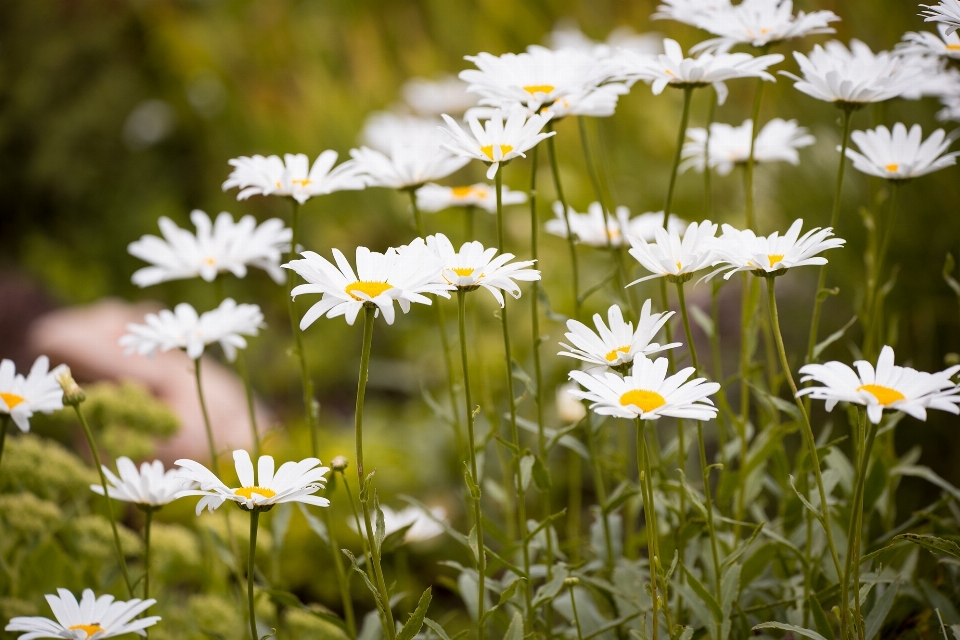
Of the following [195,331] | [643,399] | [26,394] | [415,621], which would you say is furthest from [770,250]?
[26,394]

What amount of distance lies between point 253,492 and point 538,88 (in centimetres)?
46

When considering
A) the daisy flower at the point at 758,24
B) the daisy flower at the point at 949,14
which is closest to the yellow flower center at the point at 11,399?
the daisy flower at the point at 758,24

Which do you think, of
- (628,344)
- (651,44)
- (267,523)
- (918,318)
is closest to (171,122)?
(651,44)

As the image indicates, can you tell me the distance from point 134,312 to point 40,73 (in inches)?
56.5

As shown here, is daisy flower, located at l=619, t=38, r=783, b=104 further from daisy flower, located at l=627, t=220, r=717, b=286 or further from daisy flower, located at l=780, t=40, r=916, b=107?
daisy flower, located at l=627, t=220, r=717, b=286

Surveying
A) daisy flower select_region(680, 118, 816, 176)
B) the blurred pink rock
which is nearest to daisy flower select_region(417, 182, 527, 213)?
daisy flower select_region(680, 118, 816, 176)

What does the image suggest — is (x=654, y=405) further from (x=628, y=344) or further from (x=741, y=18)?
(x=741, y=18)

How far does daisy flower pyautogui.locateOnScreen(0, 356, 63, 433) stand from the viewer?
781 millimetres

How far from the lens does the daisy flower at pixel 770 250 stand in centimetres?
66

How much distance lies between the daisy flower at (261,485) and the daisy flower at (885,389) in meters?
0.39

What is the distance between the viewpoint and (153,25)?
3.64 metres

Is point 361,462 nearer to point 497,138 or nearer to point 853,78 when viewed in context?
point 497,138

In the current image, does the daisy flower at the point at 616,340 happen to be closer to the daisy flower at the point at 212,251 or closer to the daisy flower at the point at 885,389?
the daisy flower at the point at 885,389

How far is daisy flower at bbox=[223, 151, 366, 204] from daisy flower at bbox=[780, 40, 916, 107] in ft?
1.48
